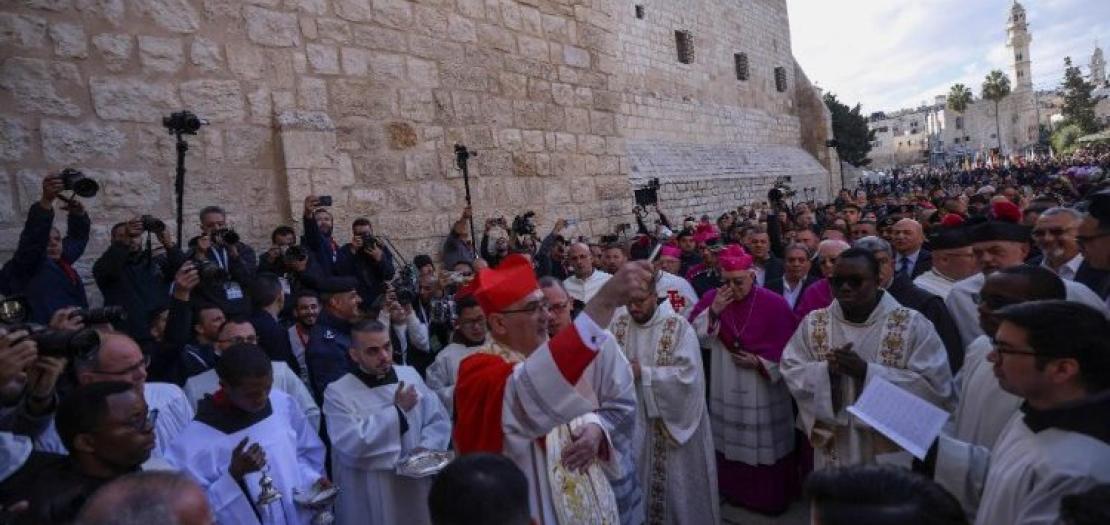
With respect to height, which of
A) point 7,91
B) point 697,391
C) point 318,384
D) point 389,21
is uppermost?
point 389,21

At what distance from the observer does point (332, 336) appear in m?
4.03

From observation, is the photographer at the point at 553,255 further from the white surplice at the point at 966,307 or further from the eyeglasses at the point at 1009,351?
the eyeglasses at the point at 1009,351

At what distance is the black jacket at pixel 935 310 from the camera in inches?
135

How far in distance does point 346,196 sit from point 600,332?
506 cm

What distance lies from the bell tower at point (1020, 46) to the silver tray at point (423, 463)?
105965 mm

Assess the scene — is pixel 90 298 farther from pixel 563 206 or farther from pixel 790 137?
pixel 790 137

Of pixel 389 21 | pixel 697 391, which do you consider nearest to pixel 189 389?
pixel 697 391

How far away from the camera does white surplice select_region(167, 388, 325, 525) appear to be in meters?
2.73

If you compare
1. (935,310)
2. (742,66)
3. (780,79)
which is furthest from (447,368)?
(780,79)

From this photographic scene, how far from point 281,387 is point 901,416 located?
2940 mm

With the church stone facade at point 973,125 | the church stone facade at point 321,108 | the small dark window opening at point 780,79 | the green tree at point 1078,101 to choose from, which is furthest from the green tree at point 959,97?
the church stone facade at point 321,108

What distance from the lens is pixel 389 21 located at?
6840mm

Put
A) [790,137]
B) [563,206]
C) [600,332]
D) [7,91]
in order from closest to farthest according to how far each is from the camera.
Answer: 1. [600,332]
2. [7,91]
3. [563,206]
4. [790,137]

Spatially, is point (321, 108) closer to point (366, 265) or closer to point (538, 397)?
point (366, 265)
